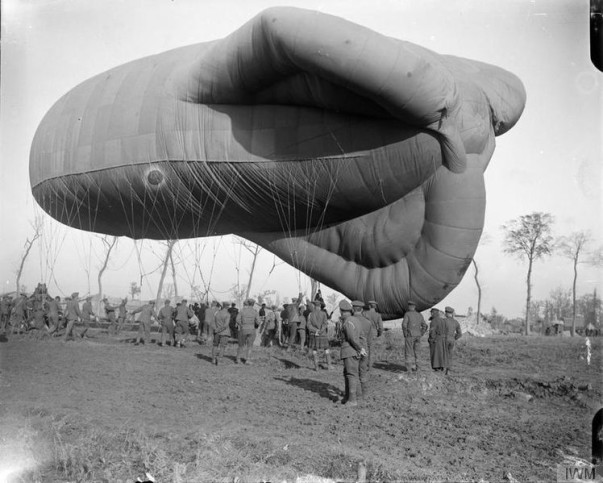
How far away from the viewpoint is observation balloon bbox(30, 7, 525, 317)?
8.98 metres

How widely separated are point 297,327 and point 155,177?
6793mm

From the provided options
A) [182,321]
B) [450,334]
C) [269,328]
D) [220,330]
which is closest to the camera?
[450,334]

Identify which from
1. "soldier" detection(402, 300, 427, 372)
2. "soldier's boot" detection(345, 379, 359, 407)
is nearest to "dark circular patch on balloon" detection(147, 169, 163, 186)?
"soldier" detection(402, 300, 427, 372)

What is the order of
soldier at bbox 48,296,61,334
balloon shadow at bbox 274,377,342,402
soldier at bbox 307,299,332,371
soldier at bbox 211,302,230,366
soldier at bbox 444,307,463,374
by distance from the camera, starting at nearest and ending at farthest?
balloon shadow at bbox 274,377,342,402, soldier at bbox 444,307,463,374, soldier at bbox 211,302,230,366, soldier at bbox 307,299,332,371, soldier at bbox 48,296,61,334

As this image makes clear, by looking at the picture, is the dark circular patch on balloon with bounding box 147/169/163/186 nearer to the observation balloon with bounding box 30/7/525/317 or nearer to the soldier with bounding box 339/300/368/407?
the observation balloon with bounding box 30/7/525/317

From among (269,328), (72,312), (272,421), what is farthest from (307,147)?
(72,312)

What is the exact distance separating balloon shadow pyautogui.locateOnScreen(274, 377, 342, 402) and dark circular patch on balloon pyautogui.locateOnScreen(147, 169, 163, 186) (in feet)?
18.1

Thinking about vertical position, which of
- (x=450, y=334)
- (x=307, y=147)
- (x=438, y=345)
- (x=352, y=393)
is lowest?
(x=352, y=393)

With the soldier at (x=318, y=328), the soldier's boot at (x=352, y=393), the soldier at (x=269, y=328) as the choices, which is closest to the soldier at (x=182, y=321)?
the soldier at (x=269, y=328)

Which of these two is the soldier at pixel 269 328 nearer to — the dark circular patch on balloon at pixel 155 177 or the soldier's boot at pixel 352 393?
the dark circular patch on balloon at pixel 155 177

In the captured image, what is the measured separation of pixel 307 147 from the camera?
37.1ft

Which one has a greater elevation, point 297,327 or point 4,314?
point 297,327

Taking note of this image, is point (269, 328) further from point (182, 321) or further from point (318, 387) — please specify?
point (318, 387)

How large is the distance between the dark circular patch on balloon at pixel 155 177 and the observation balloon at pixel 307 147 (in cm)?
5
